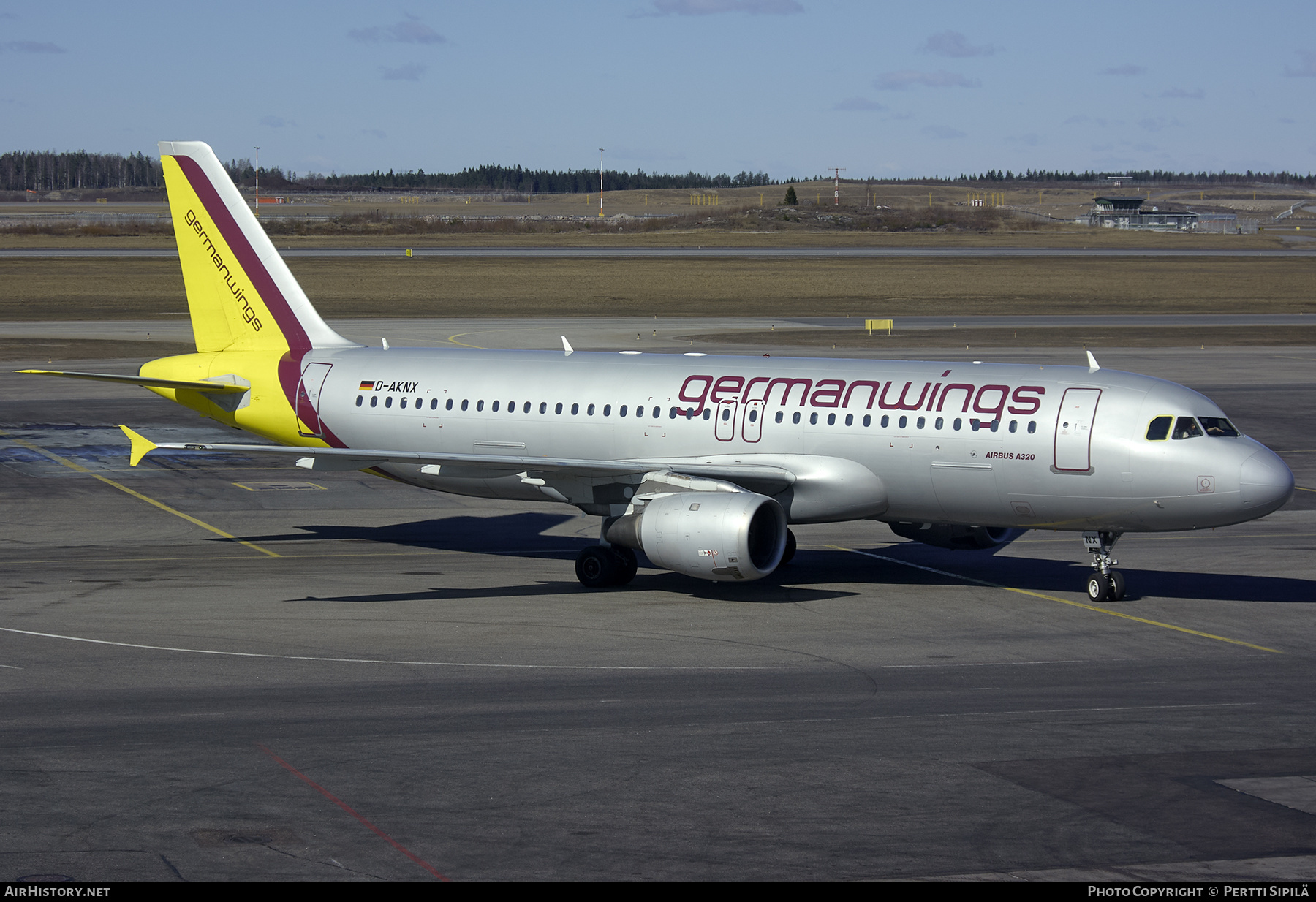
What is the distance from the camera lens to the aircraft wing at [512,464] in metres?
32.3

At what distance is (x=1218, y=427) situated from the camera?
1212 inches

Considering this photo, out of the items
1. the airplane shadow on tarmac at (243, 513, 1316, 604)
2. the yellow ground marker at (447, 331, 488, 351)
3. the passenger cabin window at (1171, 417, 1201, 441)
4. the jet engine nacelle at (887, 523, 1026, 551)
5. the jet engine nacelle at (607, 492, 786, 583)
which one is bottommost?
the airplane shadow on tarmac at (243, 513, 1316, 604)

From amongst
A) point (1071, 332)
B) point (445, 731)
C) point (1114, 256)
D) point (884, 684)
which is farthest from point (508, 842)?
point (1114, 256)

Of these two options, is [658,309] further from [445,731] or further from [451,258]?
[445,731]

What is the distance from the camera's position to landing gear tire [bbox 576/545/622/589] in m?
33.4

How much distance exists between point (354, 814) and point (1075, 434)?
18.0 meters

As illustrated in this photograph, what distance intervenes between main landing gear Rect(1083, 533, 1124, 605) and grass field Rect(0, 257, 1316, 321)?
248 feet

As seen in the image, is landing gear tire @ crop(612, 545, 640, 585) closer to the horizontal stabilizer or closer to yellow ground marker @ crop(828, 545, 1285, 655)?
yellow ground marker @ crop(828, 545, 1285, 655)

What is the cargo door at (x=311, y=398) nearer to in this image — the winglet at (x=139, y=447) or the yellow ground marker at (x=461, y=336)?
the winglet at (x=139, y=447)

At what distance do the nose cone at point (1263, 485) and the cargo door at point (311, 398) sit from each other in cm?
2185

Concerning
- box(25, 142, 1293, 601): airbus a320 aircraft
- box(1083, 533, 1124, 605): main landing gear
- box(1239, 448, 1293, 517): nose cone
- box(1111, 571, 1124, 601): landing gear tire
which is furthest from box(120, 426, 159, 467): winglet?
box(1239, 448, 1293, 517): nose cone

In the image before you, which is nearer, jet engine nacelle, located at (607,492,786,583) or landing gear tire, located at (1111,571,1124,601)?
jet engine nacelle, located at (607,492,786,583)

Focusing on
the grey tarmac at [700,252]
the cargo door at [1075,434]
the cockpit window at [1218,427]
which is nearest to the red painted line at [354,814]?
the cargo door at [1075,434]

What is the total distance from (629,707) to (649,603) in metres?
8.28
